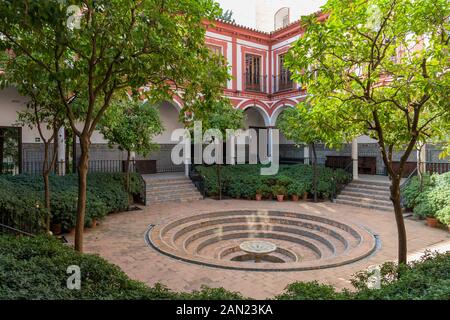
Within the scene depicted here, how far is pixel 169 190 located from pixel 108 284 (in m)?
9.52

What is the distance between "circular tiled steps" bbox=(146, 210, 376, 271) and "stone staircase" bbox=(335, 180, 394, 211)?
3.02 metres

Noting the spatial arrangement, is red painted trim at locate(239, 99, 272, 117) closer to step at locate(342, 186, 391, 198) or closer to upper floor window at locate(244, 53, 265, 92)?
upper floor window at locate(244, 53, 265, 92)

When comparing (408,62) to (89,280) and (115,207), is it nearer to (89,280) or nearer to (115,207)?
(89,280)

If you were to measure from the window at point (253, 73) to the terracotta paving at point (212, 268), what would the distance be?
8.02 metres

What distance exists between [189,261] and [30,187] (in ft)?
17.6

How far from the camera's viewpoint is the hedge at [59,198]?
6391mm

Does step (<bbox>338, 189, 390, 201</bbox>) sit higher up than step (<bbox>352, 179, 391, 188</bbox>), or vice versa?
step (<bbox>352, 179, 391, 188</bbox>)

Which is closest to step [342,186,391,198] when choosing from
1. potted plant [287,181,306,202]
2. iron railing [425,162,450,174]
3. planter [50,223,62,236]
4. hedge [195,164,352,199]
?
hedge [195,164,352,199]

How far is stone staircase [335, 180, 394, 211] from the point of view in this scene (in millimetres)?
11055

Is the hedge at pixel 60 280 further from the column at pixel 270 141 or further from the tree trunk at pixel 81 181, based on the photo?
the column at pixel 270 141

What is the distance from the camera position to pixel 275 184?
12781 mm

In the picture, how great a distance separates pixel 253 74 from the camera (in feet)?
56.9
